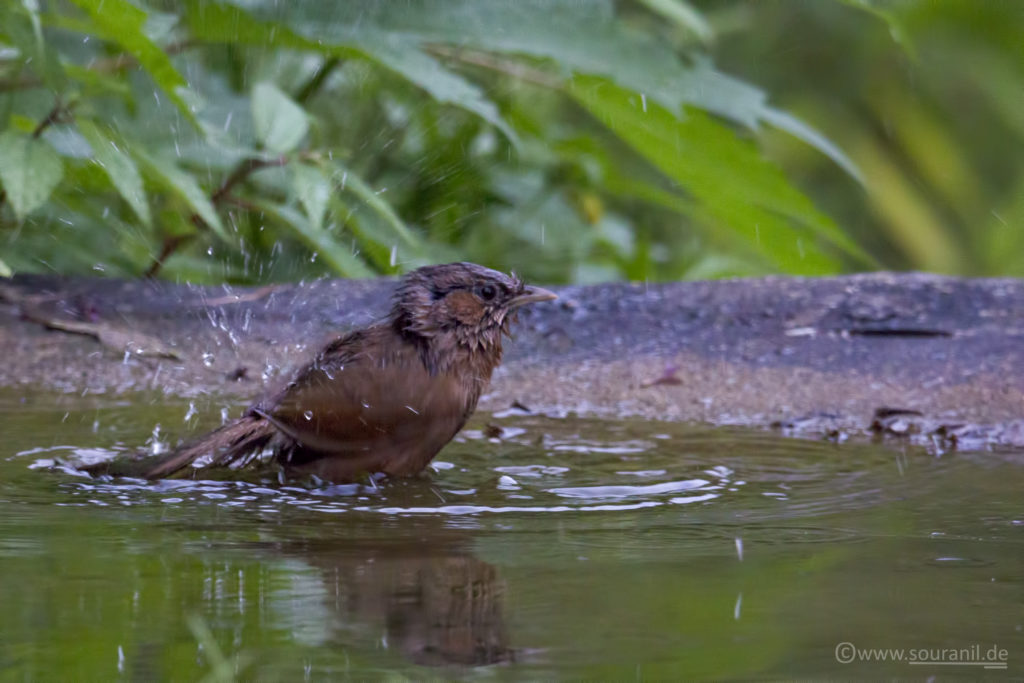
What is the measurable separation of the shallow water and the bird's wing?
12 cm

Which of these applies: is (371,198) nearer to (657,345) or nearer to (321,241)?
(321,241)

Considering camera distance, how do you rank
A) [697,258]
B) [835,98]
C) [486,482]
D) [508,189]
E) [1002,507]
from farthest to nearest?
[835,98] → [697,258] → [508,189] → [486,482] → [1002,507]

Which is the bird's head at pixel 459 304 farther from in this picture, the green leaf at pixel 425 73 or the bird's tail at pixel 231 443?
the green leaf at pixel 425 73

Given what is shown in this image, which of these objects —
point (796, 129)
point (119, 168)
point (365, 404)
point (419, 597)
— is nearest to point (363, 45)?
point (119, 168)

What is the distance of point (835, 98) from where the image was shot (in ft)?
24.8

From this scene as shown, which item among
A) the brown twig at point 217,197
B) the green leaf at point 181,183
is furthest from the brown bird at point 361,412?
the brown twig at point 217,197

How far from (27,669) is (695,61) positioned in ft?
12.2

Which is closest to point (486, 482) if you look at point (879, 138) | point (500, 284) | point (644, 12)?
point (500, 284)

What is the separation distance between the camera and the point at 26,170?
3766mm

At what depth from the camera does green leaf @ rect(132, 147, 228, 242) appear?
13.0 feet

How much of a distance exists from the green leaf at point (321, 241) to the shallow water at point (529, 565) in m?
1.28

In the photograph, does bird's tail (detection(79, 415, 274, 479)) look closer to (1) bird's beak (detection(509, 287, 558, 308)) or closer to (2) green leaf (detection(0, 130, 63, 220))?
(1) bird's beak (detection(509, 287, 558, 308))

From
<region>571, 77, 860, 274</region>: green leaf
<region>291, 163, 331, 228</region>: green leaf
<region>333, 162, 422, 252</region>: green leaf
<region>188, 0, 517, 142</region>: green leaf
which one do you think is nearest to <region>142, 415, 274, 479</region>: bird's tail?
<region>291, 163, 331, 228</region>: green leaf

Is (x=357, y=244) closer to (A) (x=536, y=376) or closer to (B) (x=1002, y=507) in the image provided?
(A) (x=536, y=376)
